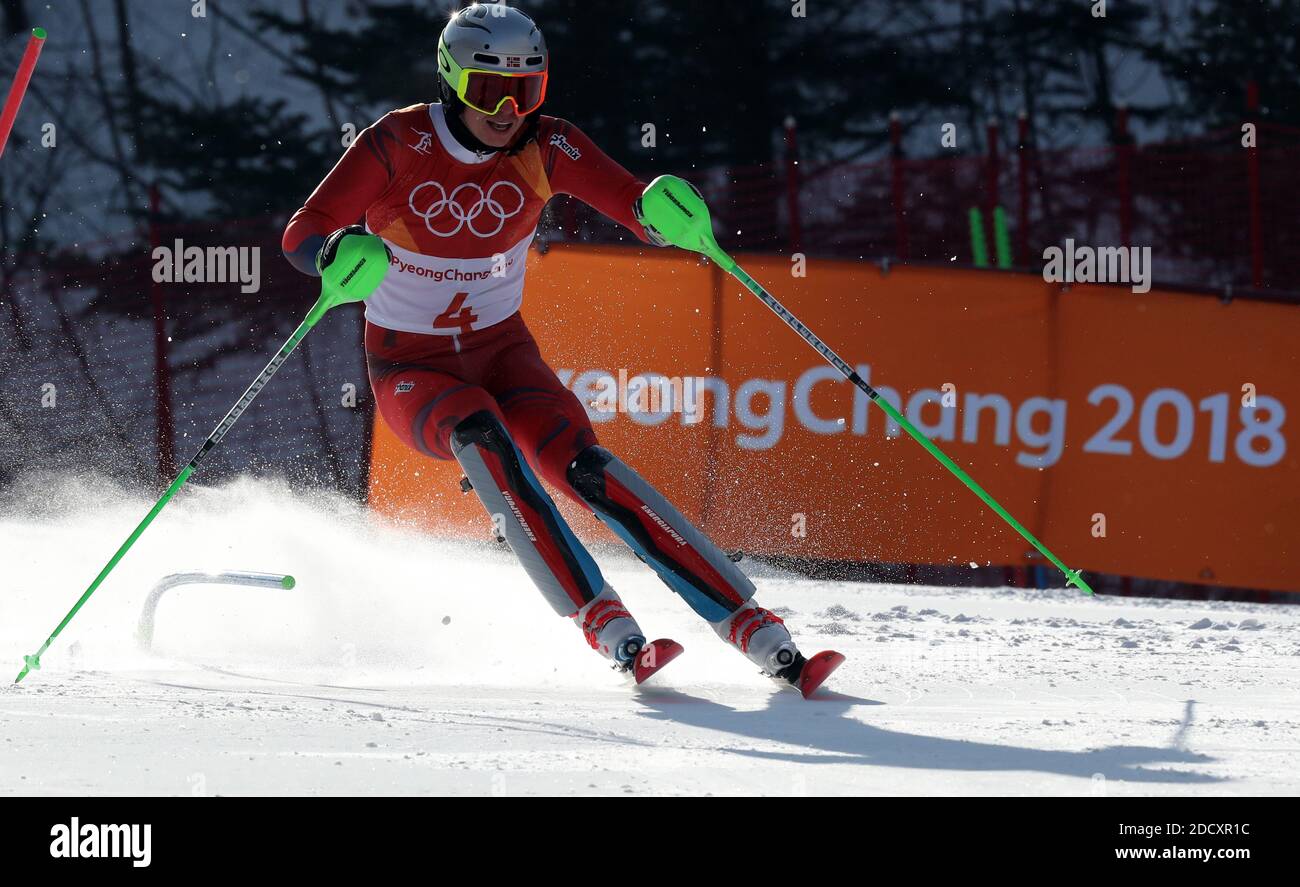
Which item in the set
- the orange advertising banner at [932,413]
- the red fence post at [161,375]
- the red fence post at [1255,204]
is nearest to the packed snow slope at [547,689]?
the orange advertising banner at [932,413]

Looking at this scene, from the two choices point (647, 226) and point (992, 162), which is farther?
point (992, 162)

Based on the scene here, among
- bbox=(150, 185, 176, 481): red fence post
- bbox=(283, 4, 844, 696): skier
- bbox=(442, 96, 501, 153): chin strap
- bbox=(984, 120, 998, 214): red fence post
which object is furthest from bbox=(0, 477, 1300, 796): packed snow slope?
bbox=(984, 120, 998, 214): red fence post

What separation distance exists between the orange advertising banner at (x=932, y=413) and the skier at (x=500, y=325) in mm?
2765

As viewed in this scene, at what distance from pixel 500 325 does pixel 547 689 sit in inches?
46.7

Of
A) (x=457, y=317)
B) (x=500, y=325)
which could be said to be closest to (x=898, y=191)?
(x=500, y=325)

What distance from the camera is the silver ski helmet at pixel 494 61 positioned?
Result: 14.6 ft

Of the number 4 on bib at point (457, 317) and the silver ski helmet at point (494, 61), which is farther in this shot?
the number 4 on bib at point (457, 317)

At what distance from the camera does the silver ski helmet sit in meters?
4.44

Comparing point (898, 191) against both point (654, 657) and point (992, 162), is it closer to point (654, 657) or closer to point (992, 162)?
point (992, 162)

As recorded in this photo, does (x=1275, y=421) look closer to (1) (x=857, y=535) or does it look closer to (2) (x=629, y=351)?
(1) (x=857, y=535)

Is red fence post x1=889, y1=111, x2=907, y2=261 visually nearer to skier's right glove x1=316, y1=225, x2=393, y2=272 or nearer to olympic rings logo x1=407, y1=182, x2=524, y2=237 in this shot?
olympic rings logo x1=407, y1=182, x2=524, y2=237

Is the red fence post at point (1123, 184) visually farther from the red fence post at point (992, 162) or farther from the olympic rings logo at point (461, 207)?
the olympic rings logo at point (461, 207)

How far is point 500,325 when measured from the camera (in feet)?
16.0

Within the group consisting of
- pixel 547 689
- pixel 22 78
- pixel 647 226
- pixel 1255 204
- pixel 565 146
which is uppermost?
pixel 1255 204
